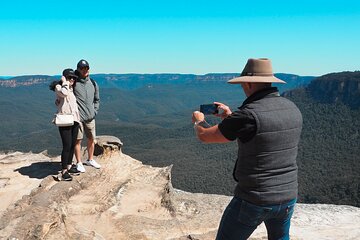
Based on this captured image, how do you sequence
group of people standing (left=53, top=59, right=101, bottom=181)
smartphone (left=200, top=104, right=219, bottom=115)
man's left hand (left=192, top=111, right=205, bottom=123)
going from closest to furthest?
man's left hand (left=192, top=111, right=205, bottom=123), smartphone (left=200, top=104, right=219, bottom=115), group of people standing (left=53, top=59, right=101, bottom=181)

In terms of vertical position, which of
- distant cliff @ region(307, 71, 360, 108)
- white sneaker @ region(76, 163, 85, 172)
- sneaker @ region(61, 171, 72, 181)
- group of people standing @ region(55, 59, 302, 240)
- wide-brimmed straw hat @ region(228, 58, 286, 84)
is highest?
wide-brimmed straw hat @ region(228, 58, 286, 84)

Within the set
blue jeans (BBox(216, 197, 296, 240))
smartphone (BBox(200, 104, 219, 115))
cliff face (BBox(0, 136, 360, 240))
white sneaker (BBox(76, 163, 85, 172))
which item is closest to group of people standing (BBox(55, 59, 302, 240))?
blue jeans (BBox(216, 197, 296, 240))

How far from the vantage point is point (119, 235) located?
25.1 feet

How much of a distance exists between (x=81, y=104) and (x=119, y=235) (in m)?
3.51

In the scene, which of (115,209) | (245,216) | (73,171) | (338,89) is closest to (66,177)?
(73,171)

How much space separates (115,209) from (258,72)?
216 inches

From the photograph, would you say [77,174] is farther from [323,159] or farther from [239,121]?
[323,159]

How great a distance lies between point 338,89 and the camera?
166875 mm

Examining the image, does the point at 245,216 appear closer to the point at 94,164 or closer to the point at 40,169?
the point at 94,164

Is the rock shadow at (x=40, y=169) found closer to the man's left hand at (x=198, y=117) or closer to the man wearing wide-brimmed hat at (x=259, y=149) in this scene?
the man's left hand at (x=198, y=117)

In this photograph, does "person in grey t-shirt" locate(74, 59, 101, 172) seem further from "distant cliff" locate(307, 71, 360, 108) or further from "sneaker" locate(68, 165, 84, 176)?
"distant cliff" locate(307, 71, 360, 108)

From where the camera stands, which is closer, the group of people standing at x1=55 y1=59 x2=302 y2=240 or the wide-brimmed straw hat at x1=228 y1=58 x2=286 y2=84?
the group of people standing at x1=55 y1=59 x2=302 y2=240

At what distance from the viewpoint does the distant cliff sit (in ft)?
523

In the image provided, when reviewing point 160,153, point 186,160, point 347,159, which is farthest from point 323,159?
point 160,153
